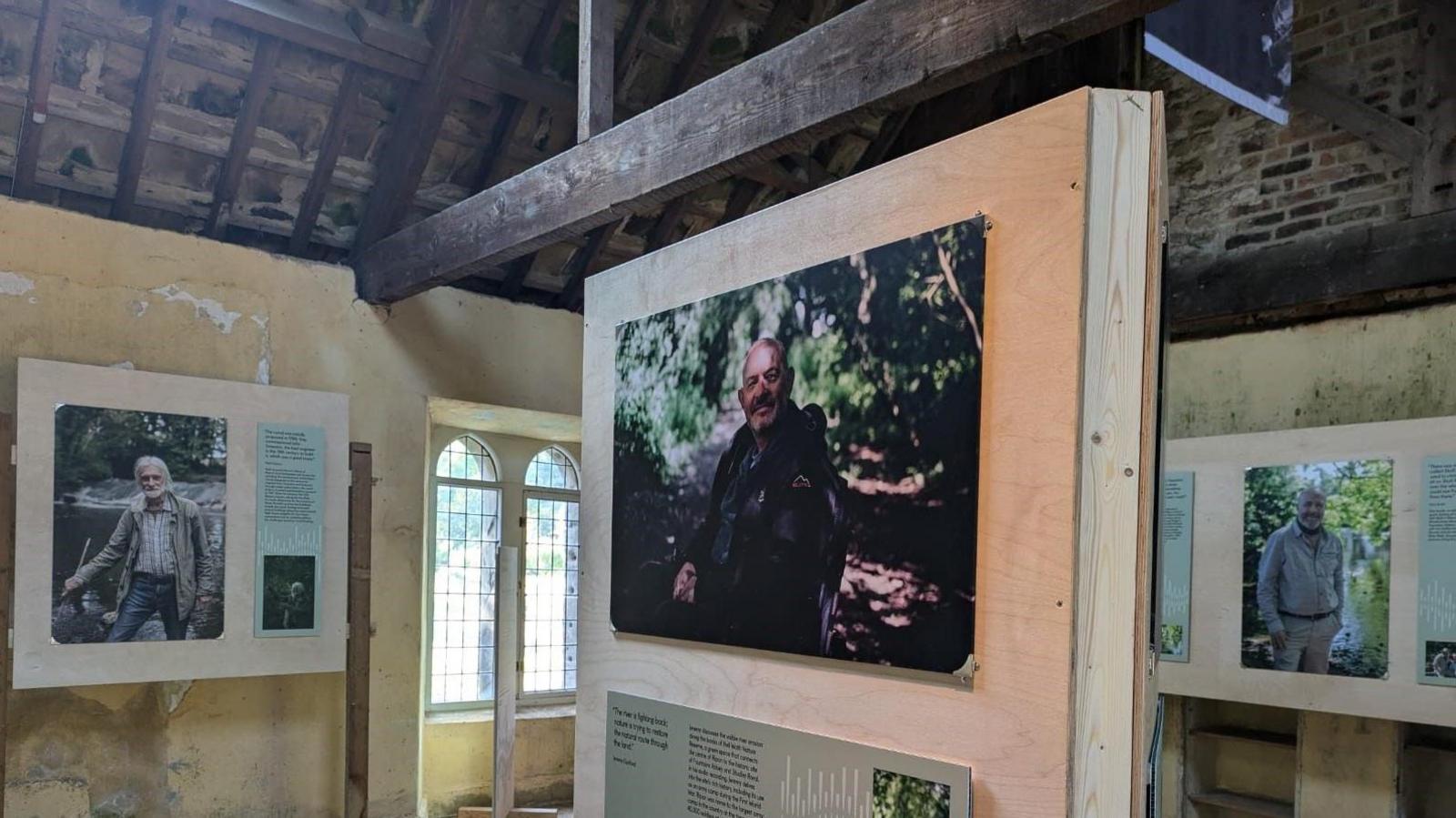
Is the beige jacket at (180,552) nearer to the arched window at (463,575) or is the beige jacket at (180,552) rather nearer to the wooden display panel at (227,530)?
the wooden display panel at (227,530)

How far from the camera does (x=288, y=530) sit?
4.57 meters

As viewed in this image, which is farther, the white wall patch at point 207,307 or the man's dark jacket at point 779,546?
the white wall patch at point 207,307

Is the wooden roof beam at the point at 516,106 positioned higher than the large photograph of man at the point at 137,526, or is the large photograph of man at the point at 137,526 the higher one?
the wooden roof beam at the point at 516,106

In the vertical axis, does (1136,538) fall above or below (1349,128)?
below

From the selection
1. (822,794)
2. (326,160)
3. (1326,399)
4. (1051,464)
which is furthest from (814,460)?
(1326,399)

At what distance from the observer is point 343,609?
15.5ft

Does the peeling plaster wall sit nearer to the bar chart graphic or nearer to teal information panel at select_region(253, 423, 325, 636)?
teal information panel at select_region(253, 423, 325, 636)

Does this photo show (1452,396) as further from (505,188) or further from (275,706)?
(275,706)

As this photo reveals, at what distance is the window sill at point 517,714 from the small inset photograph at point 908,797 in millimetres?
4473

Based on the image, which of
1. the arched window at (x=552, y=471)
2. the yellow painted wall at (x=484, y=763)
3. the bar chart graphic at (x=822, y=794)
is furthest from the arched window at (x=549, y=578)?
the bar chart graphic at (x=822, y=794)

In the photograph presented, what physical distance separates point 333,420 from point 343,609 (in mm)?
943

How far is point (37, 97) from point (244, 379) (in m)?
1.46

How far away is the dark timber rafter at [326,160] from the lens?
14.9 feet

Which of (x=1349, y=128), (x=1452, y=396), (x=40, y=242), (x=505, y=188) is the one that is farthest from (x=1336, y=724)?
(x=40, y=242)
